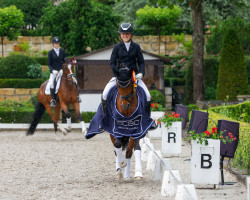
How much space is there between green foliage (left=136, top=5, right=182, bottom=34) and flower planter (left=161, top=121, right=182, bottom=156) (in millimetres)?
26111

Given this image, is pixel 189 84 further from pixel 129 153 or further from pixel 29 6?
pixel 29 6

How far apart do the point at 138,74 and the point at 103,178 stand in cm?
211

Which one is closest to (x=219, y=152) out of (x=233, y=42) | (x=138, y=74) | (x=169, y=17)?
(x=138, y=74)

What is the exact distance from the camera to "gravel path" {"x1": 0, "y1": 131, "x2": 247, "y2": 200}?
32.0ft

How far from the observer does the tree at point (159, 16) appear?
135 ft

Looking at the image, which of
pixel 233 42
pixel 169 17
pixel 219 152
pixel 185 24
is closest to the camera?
pixel 219 152

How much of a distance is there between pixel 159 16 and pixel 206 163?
31947mm

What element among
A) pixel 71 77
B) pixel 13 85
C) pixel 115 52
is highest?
pixel 115 52

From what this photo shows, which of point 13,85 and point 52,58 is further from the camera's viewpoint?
point 13,85

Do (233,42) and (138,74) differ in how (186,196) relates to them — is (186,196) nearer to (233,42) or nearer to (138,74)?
(138,74)

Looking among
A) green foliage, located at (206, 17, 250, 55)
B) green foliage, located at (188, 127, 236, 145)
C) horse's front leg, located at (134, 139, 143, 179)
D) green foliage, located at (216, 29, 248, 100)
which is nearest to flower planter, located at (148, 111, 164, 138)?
green foliage, located at (216, 29, 248, 100)

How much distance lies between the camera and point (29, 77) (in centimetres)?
3253

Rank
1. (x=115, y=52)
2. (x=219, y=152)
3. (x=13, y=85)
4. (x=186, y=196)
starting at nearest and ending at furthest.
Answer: (x=186, y=196) → (x=219, y=152) → (x=115, y=52) → (x=13, y=85)

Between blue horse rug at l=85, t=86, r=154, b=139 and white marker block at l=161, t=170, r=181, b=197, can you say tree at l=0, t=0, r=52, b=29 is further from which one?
white marker block at l=161, t=170, r=181, b=197
